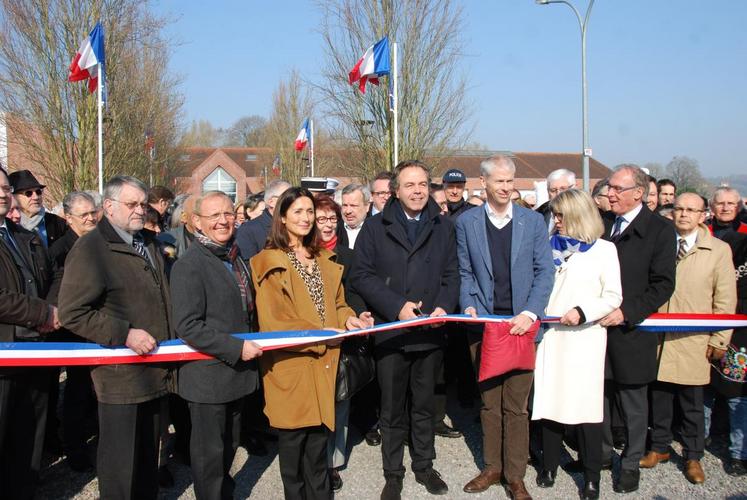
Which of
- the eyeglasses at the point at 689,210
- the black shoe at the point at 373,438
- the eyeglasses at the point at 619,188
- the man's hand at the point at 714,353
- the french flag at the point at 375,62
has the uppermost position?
the french flag at the point at 375,62

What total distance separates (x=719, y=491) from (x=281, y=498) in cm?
342

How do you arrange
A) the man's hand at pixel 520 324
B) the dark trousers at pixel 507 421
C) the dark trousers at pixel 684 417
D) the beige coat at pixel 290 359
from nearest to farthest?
the beige coat at pixel 290 359 < the man's hand at pixel 520 324 < the dark trousers at pixel 507 421 < the dark trousers at pixel 684 417

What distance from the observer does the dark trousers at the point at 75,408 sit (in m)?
5.07

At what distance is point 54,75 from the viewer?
16.0 meters

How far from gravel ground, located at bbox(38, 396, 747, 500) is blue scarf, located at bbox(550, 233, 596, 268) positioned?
1.80m

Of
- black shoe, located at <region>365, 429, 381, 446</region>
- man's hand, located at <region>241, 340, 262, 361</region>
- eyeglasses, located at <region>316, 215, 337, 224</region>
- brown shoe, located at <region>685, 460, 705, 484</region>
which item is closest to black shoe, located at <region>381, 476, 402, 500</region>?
black shoe, located at <region>365, 429, 381, 446</region>

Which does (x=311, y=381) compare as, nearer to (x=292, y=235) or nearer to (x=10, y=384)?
(x=292, y=235)

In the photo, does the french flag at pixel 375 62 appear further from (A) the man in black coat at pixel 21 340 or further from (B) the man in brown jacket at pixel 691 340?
(A) the man in black coat at pixel 21 340

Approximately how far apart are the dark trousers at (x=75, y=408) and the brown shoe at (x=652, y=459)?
4762mm

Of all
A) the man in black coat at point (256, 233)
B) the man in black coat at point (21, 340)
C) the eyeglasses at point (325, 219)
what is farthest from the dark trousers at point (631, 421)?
the man in black coat at point (21, 340)

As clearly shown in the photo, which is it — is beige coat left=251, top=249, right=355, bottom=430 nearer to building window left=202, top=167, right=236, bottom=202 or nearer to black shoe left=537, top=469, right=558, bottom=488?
black shoe left=537, top=469, right=558, bottom=488

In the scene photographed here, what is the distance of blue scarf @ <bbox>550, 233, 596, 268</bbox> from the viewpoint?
4.49 metres

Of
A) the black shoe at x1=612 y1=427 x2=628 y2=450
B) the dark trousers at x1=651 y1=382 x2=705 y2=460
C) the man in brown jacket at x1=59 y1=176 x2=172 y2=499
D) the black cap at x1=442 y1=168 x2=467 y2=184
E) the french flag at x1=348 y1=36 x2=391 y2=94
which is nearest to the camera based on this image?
the man in brown jacket at x1=59 y1=176 x2=172 y2=499

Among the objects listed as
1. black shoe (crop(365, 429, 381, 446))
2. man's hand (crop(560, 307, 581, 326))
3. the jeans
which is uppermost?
man's hand (crop(560, 307, 581, 326))
